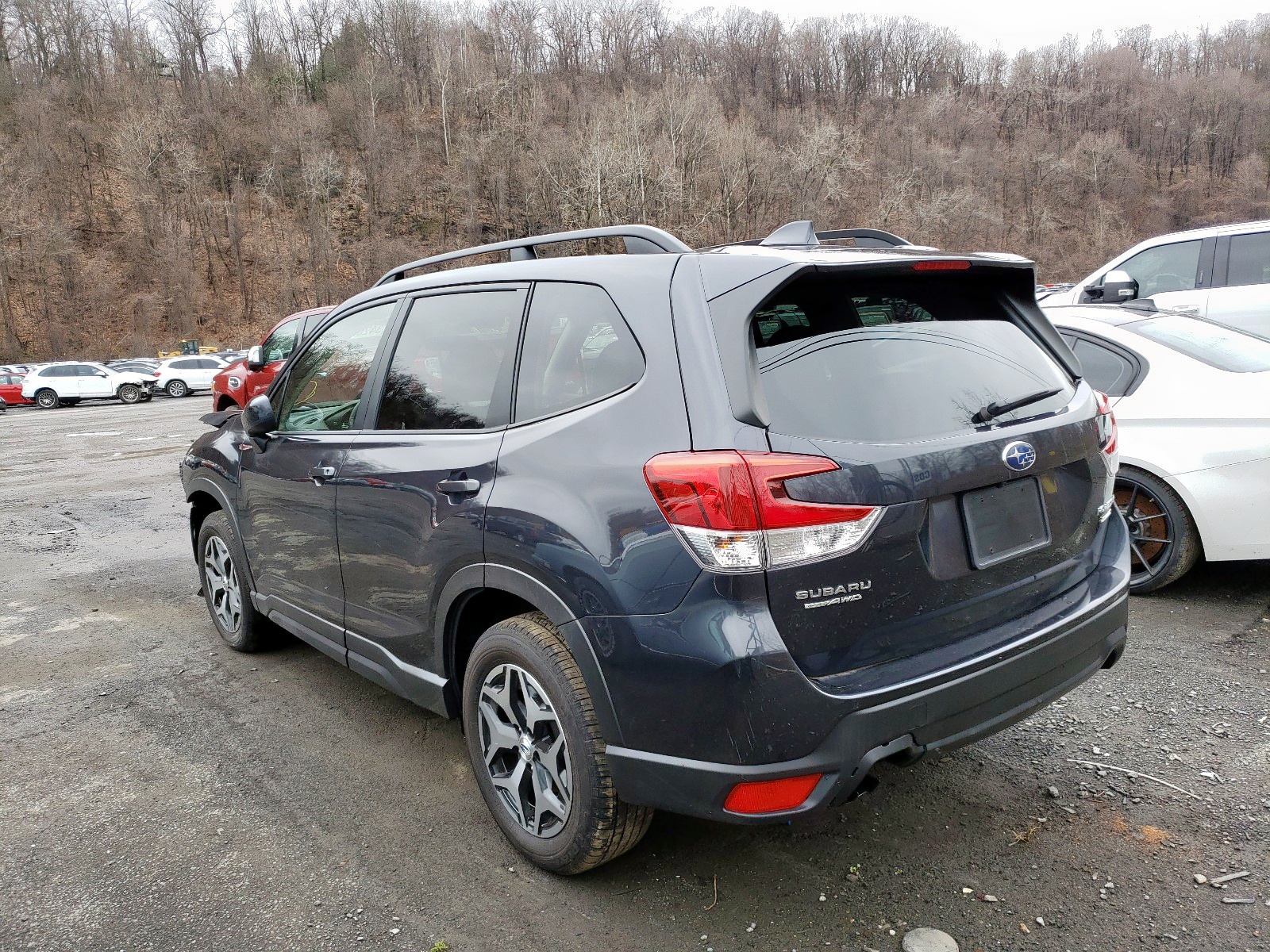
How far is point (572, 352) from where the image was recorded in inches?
102

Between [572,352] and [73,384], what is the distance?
34.5 metres

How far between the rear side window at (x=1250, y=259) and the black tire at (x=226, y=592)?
28.3ft

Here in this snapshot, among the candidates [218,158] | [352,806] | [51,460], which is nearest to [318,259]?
[218,158]

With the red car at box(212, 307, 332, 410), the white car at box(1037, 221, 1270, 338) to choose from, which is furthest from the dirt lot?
the red car at box(212, 307, 332, 410)

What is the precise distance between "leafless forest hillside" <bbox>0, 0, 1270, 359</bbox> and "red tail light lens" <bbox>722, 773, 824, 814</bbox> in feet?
179

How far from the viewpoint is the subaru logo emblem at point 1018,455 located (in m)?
2.38

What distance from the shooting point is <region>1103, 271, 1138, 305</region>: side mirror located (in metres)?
7.67

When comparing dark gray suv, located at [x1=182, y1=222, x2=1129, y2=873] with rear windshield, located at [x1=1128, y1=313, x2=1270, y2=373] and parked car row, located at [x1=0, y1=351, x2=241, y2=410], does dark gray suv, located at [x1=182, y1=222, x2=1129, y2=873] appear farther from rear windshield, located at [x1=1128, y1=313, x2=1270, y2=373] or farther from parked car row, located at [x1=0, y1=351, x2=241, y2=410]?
parked car row, located at [x1=0, y1=351, x2=241, y2=410]

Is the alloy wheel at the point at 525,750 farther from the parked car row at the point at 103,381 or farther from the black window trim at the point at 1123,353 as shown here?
the parked car row at the point at 103,381

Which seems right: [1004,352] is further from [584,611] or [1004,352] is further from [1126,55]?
[1126,55]

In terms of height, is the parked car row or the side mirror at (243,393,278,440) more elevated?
the side mirror at (243,393,278,440)

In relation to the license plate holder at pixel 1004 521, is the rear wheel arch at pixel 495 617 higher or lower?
lower

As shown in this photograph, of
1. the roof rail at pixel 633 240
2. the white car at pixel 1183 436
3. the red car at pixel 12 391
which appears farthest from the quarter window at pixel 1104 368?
the red car at pixel 12 391

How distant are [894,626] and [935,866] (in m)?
0.90
